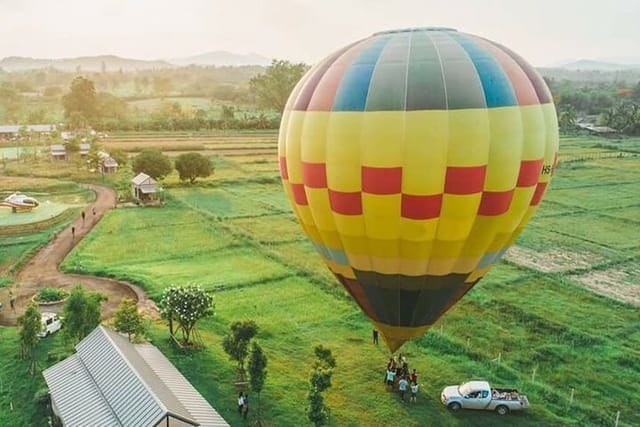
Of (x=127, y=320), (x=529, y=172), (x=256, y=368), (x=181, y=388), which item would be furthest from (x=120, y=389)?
(x=529, y=172)

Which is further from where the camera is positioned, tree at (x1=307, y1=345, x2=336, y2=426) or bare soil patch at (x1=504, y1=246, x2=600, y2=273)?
bare soil patch at (x1=504, y1=246, x2=600, y2=273)

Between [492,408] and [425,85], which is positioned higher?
[425,85]

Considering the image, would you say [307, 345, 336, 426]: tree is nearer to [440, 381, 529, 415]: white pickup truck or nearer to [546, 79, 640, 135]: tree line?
[440, 381, 529, 415]: white pickup truck

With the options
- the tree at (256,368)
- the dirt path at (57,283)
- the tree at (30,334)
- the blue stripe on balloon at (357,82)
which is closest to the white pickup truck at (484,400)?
the tree at (256,368)

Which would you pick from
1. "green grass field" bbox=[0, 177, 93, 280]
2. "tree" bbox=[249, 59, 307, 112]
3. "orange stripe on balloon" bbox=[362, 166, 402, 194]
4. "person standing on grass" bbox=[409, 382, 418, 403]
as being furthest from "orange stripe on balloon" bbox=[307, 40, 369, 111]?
"tree" bbox=[249, 59, 307, 112]

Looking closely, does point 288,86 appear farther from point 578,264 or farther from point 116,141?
point 578,264

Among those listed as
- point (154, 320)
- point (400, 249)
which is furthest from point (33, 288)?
point (400, 249)

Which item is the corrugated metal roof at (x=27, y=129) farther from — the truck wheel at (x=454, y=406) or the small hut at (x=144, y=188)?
the truck wheel at (x=454, y=406)
